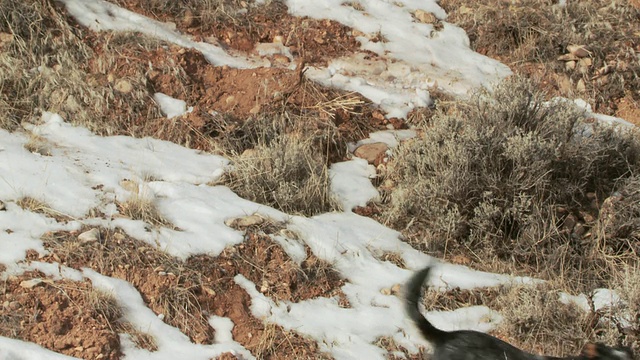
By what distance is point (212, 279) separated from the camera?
13.9 feet

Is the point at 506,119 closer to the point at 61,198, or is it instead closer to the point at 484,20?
the point at 484,20

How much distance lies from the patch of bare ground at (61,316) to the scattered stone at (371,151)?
2207 millimetres

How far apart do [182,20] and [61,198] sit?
7.73 ft

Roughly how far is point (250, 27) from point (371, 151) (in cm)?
164

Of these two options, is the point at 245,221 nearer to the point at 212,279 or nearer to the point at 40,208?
the point at 212,279

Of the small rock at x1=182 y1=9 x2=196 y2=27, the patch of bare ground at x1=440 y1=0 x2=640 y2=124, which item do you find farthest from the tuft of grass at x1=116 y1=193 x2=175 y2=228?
the patch of bare ground at x1=440 y1=0 x2=640 y2=124

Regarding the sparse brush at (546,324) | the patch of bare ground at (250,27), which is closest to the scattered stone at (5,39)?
the patch of bare ground at (250,27)

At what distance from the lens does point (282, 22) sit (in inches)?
264

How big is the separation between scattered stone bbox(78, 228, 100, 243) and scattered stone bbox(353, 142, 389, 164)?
1.98 m

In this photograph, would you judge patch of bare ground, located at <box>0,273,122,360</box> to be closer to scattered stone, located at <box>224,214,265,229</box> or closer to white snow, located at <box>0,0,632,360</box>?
white snow, located at <box>0,0,632,360</box>

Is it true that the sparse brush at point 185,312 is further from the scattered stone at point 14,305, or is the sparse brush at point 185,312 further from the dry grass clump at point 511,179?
the dry grass clump at point 511,179

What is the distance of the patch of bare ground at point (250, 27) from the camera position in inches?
254

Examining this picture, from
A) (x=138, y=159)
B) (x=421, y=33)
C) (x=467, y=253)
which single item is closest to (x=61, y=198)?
(x=138, y=159)

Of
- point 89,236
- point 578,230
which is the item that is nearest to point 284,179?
point 89,236
